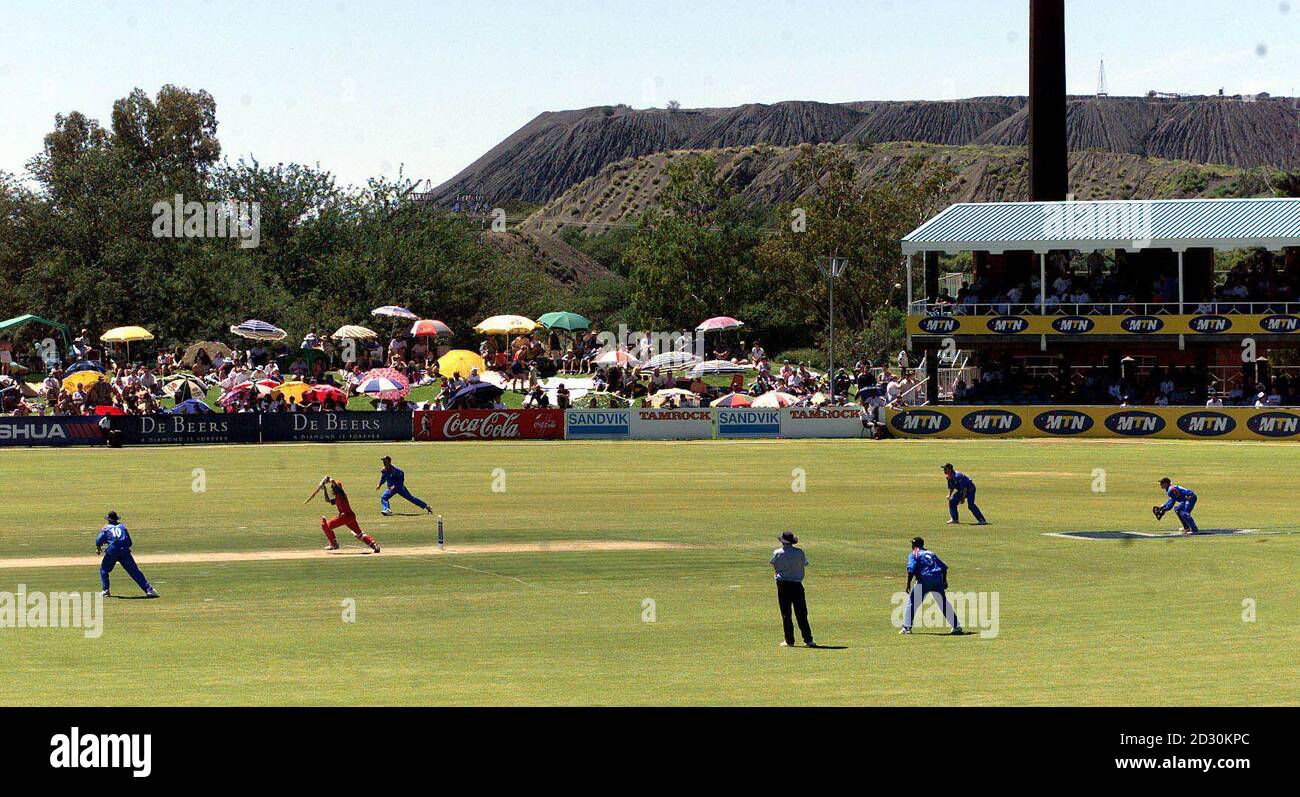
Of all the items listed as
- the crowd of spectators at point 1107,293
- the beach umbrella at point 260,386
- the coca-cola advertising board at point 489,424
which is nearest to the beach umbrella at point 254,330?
the beach umbrella at point 260,386

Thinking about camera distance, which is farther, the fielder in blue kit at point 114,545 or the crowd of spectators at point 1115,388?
the crowd of spectators at point 1115,388

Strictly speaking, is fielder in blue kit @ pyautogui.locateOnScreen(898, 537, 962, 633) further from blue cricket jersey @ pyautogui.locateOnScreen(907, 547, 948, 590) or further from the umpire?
the umpire

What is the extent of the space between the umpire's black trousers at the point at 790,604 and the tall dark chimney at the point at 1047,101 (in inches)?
2702

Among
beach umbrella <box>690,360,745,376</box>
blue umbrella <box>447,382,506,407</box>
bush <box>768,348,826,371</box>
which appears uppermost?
bush <box>768,348,826,371</box>

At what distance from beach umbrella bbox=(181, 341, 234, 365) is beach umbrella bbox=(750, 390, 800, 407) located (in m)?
35.5

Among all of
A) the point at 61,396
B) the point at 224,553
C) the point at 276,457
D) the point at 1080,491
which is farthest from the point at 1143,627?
the point at 61,396

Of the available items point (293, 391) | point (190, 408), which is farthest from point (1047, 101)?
point (190, 408)

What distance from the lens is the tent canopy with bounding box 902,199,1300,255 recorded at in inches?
2717

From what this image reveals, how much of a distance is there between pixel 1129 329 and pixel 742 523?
3751 centimetres

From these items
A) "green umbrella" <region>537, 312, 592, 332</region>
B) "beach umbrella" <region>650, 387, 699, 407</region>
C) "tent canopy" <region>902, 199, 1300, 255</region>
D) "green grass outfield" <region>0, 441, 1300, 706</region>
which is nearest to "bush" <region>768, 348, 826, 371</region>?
"green umbrella" <region>537, 312, 592, 332</region>

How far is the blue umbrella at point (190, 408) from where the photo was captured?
215 ft
